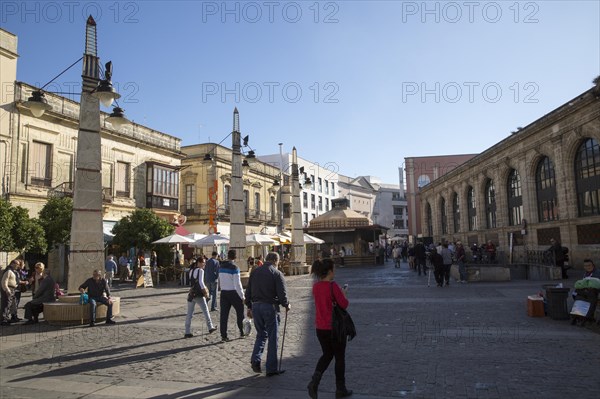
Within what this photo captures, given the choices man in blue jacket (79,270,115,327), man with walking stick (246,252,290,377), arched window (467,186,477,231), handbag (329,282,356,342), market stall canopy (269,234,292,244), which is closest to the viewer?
handbag (329,282,356,342)

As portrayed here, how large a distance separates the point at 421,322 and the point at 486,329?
4.52 feet

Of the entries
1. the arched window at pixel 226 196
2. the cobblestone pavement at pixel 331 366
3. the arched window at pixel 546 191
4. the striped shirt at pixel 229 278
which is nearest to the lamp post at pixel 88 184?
the cobblestone pavement at pixel 331 366

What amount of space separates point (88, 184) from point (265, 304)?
6.48 m

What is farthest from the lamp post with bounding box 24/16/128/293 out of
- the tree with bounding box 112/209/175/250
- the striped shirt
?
the tree with bounding box 112/209/175/250

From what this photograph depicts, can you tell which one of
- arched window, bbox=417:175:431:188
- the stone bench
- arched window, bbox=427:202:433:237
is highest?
arched window, bbox=417:175:431:188

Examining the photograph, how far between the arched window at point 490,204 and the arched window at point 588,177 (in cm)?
1170

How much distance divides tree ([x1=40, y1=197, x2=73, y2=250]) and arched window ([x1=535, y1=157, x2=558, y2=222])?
2555 centimetres

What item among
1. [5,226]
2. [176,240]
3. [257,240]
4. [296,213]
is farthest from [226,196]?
[5,226]

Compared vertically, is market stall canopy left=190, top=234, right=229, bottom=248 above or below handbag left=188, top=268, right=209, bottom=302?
above

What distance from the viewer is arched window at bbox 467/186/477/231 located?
39031 mm

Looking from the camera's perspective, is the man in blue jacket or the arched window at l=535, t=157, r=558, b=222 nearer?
the man in blue jacket

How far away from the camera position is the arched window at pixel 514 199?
97.2ft

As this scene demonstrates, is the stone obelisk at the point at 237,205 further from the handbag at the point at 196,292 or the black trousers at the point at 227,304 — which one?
the black trousers at the point at 227,304

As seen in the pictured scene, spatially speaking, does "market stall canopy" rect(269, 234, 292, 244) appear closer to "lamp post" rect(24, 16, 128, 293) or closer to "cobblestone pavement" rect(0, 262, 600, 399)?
"cobblestone pavement" rect(0, 262, 600, 399)
